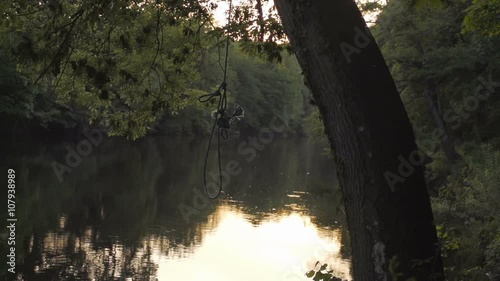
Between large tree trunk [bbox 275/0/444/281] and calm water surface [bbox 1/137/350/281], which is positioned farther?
calm water surface [bbox 1/137/350/281]

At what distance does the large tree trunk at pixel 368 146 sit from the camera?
2.49 m

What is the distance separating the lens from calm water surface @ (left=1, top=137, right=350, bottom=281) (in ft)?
39.5

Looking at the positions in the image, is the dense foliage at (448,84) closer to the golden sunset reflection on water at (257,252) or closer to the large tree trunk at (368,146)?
the golden sunset reflection on water at (257,252)

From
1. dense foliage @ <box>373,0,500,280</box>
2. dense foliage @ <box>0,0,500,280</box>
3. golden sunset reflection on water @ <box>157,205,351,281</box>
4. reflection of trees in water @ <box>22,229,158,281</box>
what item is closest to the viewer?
dense foliage @ <box>0,0,500,280</box>

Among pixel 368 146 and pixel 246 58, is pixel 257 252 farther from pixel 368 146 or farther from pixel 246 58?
pixel 368 146

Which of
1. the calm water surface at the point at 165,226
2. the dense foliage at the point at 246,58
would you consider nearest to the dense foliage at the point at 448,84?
the dense foliage at the point at 246,58

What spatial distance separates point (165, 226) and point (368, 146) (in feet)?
45.1

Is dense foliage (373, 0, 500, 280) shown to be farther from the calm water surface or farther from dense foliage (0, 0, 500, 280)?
the calm water surface

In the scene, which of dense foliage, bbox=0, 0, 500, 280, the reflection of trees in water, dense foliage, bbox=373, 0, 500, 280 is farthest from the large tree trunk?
dense foliage, bbox=373, 0, 500, 280

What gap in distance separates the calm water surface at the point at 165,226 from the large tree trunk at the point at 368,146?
206 inches

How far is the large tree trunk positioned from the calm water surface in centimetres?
524

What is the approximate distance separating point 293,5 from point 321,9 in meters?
0.13

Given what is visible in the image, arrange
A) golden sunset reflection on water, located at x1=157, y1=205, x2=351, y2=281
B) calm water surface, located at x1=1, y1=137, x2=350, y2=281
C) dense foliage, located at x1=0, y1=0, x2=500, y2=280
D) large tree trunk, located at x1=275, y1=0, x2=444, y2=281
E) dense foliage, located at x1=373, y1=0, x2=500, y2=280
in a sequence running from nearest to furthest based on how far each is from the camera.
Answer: large tree trunk, located at x1=275, y1=0, x2=444, y2=281, dense foliage, located at x1=0, y1=0, x2=500, y2=280, calm water surface, located at x1=1, y1=137, x2=350, y2=281, golden sunset reflection on water, located at x1=157, y1=205, x2=351, y2=281, dense foliage, located at x1=373, y1=0, x2=500, y2=280

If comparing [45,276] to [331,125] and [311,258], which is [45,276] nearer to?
[311,258]
